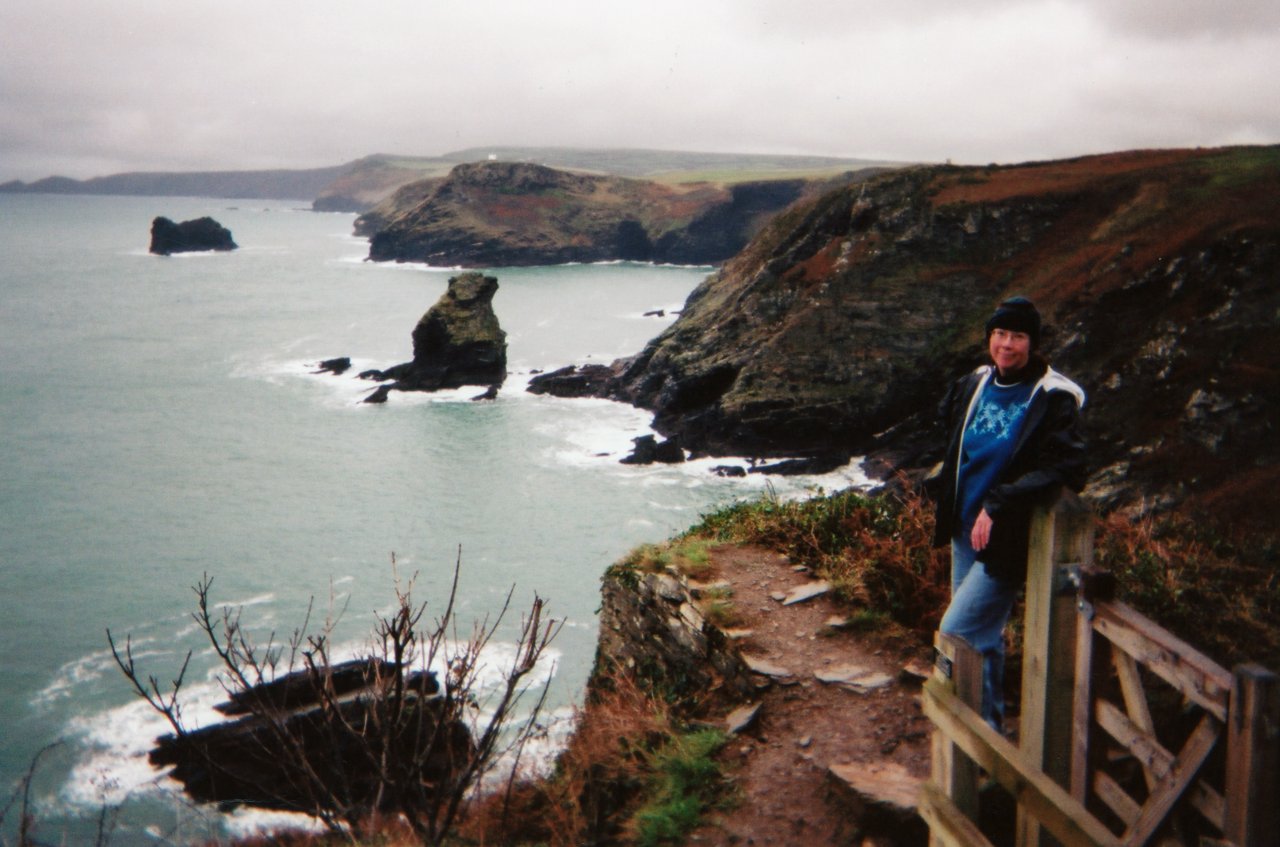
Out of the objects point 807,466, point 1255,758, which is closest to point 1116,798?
point 1255,758

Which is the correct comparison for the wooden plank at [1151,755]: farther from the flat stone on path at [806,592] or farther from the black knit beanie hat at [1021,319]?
the flat stone on path at [806,592]

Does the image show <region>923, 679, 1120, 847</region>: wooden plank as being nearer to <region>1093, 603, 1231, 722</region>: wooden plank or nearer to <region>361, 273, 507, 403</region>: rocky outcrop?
<region>1093, 603, 1231, 722</region>: wooden plank

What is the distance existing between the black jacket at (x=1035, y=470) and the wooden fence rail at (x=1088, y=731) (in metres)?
0.26

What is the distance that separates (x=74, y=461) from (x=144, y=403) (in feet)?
37.4

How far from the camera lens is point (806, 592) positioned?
28.7 ft

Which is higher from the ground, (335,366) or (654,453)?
(335,366)

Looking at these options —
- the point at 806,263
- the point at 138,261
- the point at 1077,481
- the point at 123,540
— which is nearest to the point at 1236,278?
the point at 806,263

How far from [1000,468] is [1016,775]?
1765mm

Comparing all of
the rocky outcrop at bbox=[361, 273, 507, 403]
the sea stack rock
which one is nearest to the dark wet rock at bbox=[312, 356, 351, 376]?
the rocky outcrop at bbox=[361, 273, 507, 403]

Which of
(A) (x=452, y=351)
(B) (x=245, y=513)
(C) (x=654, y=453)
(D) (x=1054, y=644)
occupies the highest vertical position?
(D) (x=1054, y=644)

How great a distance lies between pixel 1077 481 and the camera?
13.3ft

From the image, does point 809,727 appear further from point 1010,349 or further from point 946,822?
point 1010,349

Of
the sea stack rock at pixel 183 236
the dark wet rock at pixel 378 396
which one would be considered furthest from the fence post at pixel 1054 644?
the sea stack rock at pixel 183 236

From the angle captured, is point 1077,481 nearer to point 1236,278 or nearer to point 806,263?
point 1236,278
